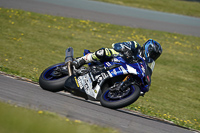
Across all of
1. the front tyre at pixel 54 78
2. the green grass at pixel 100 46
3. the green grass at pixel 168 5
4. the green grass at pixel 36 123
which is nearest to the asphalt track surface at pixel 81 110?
the front tyre at pixel 54 78

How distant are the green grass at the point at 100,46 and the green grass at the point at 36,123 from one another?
86.7 inches

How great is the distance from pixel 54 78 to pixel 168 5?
19.8 m

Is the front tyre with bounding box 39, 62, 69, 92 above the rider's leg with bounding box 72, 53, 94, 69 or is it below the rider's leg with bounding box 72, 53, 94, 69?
below

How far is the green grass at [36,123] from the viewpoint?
346 cm

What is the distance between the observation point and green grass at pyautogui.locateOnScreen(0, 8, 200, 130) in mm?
7079

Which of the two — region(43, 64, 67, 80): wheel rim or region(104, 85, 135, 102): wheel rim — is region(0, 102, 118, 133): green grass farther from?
region(43, 64, 67, 80): wheel rim

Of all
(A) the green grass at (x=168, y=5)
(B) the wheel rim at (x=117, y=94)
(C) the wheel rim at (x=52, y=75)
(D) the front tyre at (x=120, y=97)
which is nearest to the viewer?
(D) the front tyre at (x=120, y=97)

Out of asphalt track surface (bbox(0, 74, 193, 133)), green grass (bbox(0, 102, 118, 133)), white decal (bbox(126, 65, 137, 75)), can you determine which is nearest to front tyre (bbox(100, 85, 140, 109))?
asphalt track surface (bbox(0, 74, 193, 133))

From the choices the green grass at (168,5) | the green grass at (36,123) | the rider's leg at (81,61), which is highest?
the green grass at (168,5)

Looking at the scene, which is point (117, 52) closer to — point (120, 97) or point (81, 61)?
point (81, 61)

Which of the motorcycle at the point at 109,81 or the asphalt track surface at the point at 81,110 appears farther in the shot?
the motorcycle at the point at 109,81

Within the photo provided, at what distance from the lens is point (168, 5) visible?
2427 cm

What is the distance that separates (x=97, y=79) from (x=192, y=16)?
18.2 meters

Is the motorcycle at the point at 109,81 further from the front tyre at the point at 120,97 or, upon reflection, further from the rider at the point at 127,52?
the rider at the point at 127,52
